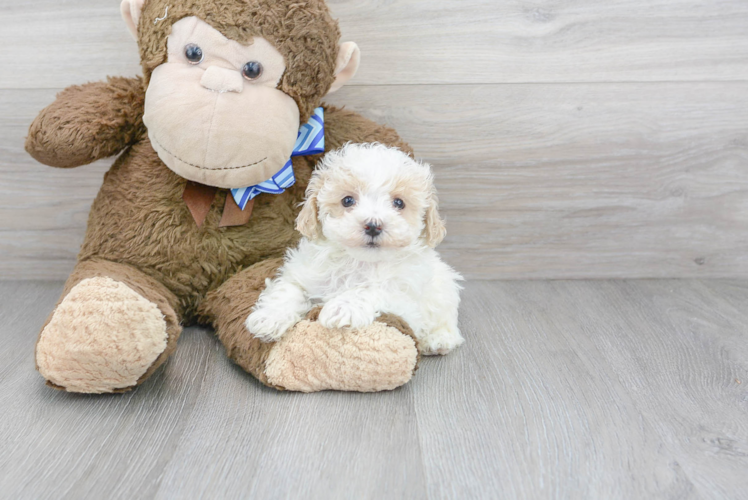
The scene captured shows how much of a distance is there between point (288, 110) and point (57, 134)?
1.22ft

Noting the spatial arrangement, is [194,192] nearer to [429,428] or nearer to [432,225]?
[432,225]

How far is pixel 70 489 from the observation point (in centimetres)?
69

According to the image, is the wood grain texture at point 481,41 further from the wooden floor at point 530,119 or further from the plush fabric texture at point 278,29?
the plush fabric texture at point 278,29

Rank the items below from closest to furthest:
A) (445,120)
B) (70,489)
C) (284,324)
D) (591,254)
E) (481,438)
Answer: (70,489) < (481,438) < (284,324) < (445,120) < (591,254)

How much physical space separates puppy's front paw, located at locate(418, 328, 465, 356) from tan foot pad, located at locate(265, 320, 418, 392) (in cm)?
12

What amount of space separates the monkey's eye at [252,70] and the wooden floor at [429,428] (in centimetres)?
46

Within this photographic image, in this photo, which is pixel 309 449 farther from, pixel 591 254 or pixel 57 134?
pixel 591 254

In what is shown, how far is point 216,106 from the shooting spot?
89cm

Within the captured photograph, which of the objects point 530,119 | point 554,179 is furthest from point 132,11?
point 554,179

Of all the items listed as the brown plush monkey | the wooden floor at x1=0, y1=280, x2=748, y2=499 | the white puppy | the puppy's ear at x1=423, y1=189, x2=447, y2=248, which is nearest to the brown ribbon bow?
the brown plush monkey

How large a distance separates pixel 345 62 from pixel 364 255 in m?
0.34

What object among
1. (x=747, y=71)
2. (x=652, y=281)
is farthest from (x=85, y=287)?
(x=747, y=71)

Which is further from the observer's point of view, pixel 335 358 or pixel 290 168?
pixel 290 168

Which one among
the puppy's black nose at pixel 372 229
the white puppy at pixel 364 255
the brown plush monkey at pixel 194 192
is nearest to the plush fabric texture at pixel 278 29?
the brown plush monkey at pixel 194 192
